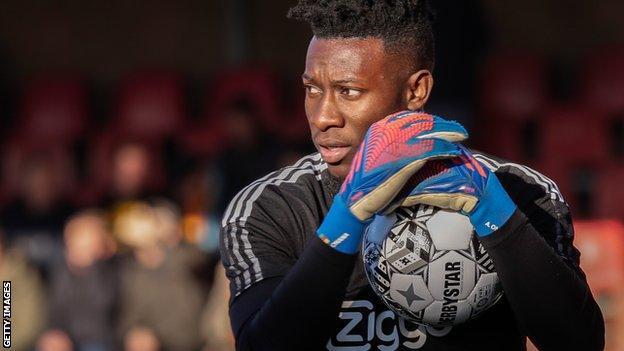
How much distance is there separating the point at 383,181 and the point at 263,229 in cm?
64

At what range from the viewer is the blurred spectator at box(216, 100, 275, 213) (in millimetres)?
7496

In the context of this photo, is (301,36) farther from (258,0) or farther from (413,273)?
(413,273)

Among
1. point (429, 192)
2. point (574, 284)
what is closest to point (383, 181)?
point (429, 192)

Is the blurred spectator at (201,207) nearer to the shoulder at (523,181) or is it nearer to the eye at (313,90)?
the shoulder at (523,181)

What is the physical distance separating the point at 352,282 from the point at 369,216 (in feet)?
1.56

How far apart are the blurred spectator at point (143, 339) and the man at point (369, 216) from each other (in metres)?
4.36

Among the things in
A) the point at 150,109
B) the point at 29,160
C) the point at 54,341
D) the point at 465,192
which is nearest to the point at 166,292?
the point at 54,341

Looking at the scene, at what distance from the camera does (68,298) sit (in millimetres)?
7551

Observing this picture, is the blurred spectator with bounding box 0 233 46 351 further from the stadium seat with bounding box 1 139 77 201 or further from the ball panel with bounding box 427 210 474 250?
the ball panel with bounding box 427 210 474 250

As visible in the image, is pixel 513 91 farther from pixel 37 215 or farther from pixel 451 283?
pixel 451 283

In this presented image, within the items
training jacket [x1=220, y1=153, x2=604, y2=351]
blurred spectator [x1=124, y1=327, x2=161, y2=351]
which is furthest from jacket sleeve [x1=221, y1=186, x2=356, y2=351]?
blurred spectator [x1=124, y1=327, x2=161, y2=351]

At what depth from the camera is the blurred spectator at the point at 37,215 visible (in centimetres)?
797

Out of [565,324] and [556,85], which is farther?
[556,85]

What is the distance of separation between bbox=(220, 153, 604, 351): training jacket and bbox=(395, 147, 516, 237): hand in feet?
0.13
